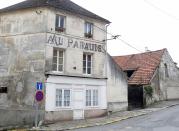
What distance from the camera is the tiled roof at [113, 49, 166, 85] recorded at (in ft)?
90.8

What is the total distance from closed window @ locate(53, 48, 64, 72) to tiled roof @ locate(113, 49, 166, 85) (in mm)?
10349

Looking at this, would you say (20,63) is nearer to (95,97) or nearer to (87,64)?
(87,64)

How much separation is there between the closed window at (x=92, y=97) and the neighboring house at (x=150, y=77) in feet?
20.1

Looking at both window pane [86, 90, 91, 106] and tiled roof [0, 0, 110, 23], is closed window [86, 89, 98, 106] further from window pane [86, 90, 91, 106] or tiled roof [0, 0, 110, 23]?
tiled roof [0, 0, 110, 23]

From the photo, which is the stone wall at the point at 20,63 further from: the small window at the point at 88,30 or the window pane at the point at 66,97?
the small window at the point at 88,30

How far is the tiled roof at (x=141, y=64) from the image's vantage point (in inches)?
1089

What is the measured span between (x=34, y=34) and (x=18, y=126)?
21.4 feet

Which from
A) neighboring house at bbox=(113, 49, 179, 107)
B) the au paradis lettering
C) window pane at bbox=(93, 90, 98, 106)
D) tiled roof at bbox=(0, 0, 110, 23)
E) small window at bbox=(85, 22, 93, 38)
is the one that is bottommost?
window pane at bbox=(93, 90, 98, 106)

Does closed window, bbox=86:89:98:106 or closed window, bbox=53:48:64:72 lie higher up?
closed window, bbox=53:48:64:72

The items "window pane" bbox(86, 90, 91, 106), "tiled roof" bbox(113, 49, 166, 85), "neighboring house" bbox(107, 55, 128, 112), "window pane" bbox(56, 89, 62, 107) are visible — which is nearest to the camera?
"window pane" bbox(56, 89, 62, 107)

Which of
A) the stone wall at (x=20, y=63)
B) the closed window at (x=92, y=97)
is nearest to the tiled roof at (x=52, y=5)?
the stone wall at (x=20, y=63)

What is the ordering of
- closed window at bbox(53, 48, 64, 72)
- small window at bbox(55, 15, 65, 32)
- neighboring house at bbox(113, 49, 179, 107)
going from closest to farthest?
closed window at bbox(53, 48, 64, 72) < small window at bbox(55, 15, 65, 32) < neighboring house at bbox(113, 49, 179, 107)

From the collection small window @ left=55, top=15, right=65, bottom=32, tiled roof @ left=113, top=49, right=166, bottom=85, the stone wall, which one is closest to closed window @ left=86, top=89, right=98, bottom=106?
the stone wall

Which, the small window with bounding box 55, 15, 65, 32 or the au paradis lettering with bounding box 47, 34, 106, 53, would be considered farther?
the small window with bounding box 55, 15, 65, 32
